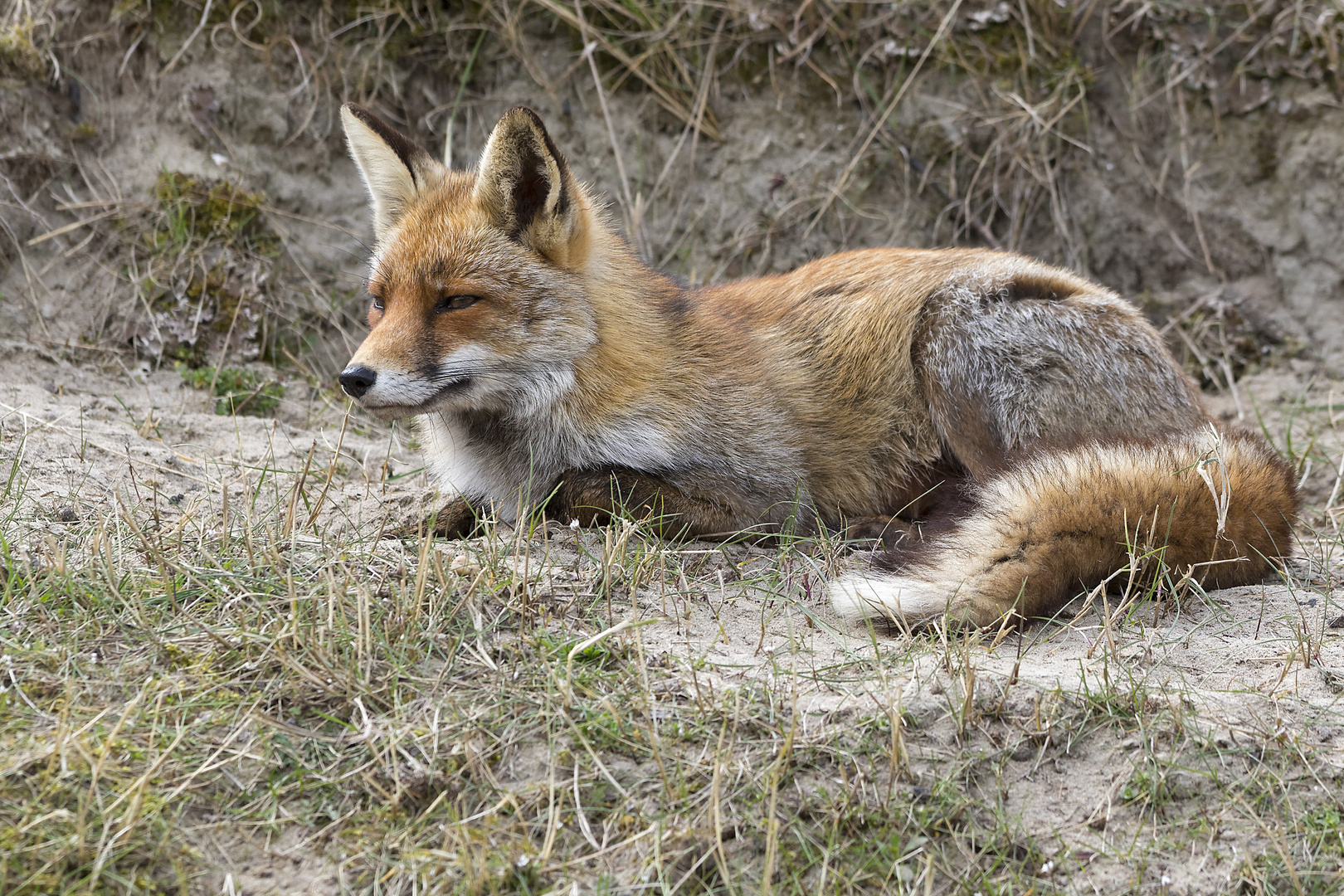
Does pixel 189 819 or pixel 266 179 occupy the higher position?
pixel 266 179

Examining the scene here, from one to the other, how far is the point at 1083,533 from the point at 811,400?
1.51 metres

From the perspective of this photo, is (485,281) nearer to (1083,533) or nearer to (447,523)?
(447,523)

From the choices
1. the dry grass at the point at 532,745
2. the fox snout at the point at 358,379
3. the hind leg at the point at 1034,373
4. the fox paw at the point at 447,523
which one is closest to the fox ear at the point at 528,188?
the fox snout at the point at 358,379

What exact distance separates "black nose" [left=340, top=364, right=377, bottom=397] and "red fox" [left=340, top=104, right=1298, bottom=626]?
0.01 m

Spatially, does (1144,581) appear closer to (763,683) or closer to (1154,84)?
(763,683)

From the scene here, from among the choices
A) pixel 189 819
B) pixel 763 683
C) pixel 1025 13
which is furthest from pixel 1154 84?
pixel 189 819

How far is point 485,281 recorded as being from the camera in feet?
13.4

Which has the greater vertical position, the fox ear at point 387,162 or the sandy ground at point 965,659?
the fox ear at point 387,162

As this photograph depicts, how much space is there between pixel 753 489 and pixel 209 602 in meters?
2.20

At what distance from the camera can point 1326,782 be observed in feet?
8.77

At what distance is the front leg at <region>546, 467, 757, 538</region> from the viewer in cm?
415

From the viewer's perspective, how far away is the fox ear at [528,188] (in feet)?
13.1

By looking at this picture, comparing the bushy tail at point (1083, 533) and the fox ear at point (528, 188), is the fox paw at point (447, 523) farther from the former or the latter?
the bushy tail at point (1083, 533)

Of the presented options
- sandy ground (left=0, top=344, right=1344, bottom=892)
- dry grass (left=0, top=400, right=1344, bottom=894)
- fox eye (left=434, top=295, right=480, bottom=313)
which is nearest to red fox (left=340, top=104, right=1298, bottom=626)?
fox eye (left=434, top=295, right=480, bottom=313)
